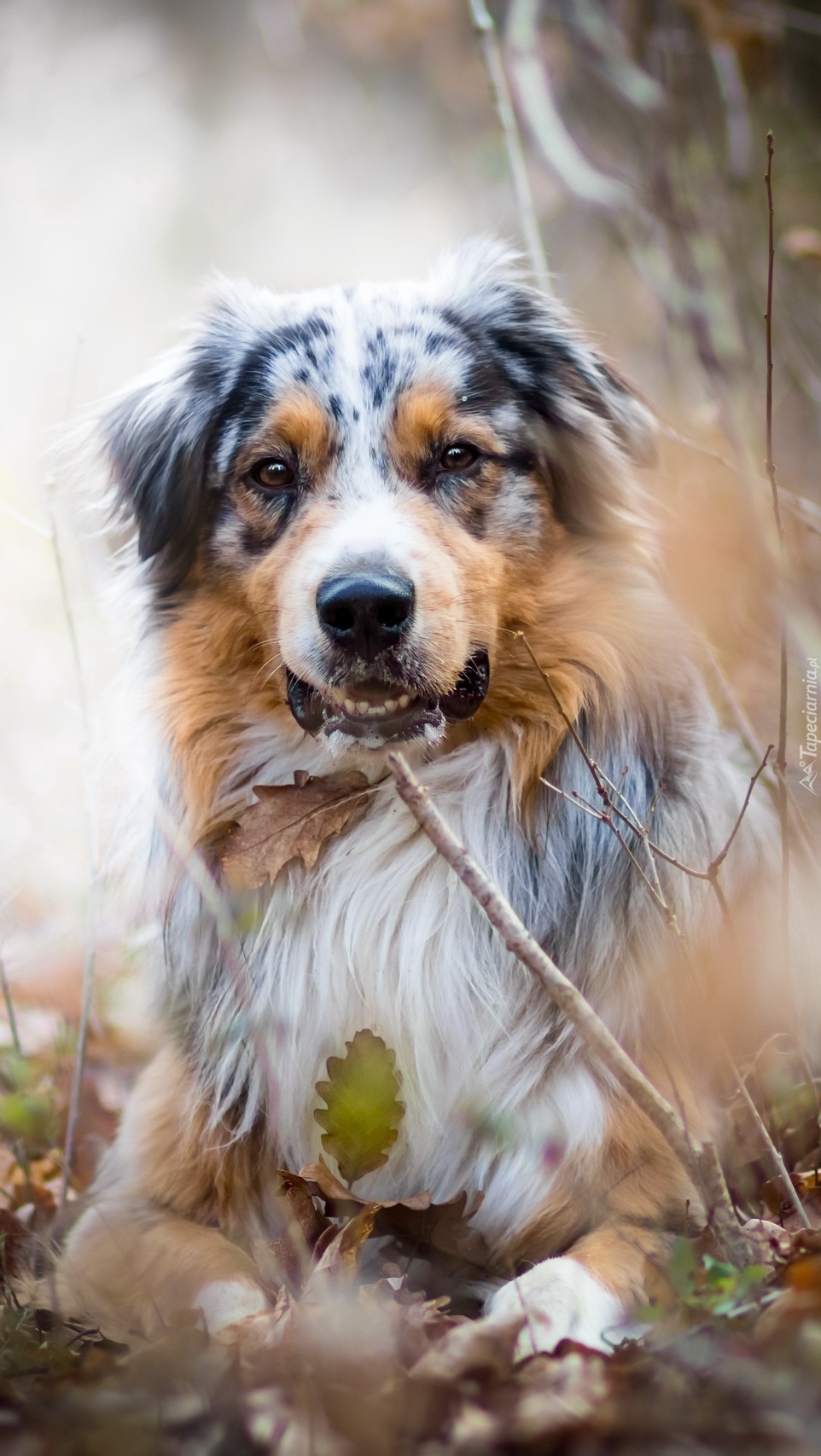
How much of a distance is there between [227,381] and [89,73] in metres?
2.22

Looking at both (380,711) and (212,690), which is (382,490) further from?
(212,690)

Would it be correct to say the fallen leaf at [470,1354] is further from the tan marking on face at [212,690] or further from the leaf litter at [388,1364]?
the tan marking on face at [212,690]

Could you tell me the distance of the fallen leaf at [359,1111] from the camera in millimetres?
2059

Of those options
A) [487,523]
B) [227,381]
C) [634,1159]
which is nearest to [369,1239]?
[634,1159]

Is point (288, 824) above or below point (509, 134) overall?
below

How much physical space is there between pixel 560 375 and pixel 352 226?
245 centimetres

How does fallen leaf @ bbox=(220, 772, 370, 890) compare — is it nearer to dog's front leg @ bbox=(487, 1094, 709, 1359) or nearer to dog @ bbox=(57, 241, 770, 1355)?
dog @ bbox=(57, 241, 770, 1355)

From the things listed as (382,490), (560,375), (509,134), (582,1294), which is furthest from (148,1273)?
(509,134)

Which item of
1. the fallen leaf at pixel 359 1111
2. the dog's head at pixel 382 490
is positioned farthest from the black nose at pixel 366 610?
the fallen leaf at pixel 359 1111

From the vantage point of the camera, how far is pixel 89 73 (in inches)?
169

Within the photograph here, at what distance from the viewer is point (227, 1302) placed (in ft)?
6.85

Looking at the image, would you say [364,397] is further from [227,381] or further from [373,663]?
[373,663]

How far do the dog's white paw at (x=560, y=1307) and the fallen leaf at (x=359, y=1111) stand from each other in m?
0.32

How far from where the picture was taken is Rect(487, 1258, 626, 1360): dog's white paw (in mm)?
1816
